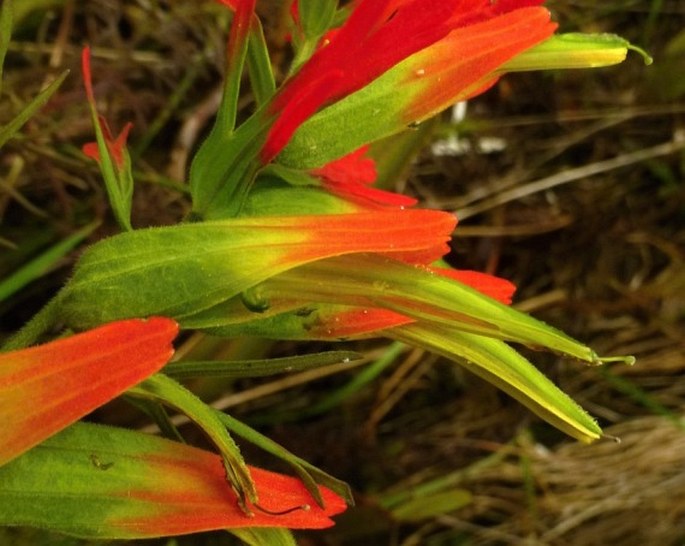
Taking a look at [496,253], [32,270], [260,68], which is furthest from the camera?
[496,253]

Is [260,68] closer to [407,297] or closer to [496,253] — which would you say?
[407,297]

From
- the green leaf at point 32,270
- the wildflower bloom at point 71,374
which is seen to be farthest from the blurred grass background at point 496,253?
the wildflower bloom at point 71,374

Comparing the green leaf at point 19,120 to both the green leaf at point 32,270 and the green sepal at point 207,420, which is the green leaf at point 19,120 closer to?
the green sepal at point 207,420

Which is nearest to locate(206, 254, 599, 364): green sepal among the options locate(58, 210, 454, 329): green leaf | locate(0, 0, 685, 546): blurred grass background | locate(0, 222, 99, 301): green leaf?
locate(58, 210, 454, 329): green leaf

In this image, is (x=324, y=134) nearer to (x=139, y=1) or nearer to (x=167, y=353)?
(x=167, y=353)

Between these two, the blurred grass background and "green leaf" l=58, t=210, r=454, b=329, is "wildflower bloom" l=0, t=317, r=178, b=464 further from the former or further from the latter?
the blurred grass background

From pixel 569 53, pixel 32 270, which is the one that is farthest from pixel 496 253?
pixel 569 53

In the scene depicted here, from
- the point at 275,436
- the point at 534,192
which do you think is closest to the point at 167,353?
the point at 275,436
